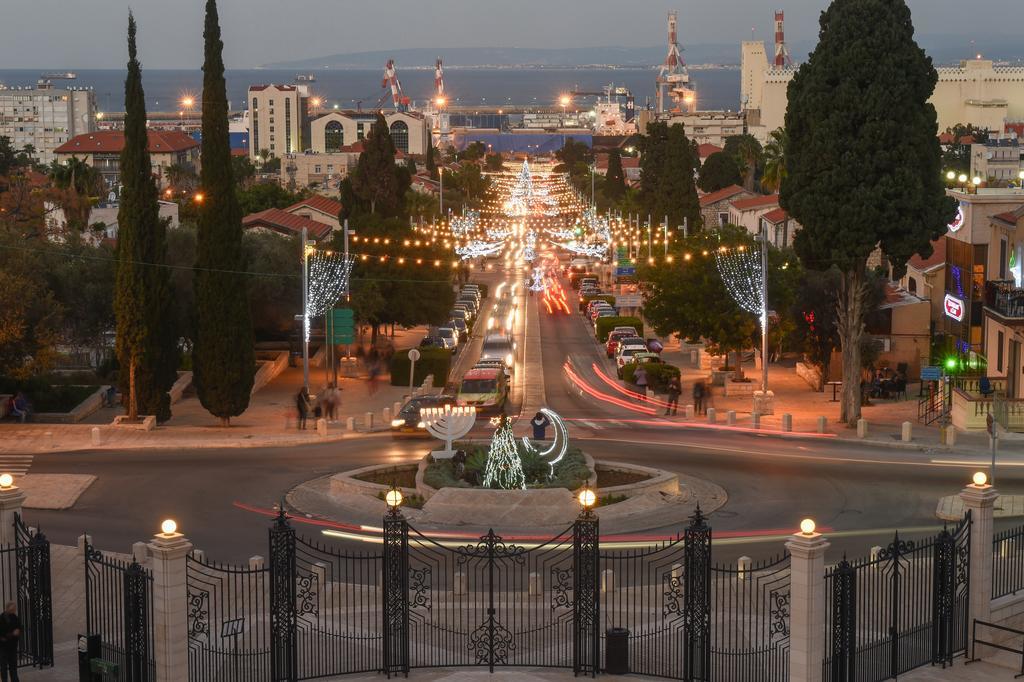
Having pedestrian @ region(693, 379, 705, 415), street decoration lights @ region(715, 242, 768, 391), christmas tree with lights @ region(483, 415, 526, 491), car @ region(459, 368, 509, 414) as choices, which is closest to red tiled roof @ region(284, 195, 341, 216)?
street decoration lights @ region(715, 242, 768, 391)

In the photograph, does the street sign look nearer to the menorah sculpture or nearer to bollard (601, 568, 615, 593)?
the menorah sculpture

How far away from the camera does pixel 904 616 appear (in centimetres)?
2266

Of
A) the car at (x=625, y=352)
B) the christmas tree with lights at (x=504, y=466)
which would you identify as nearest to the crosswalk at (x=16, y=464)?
the christmas tree with lights at (x=504, y=466)

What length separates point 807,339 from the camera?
51.0 meters

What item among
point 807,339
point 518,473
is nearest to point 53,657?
point 518,473

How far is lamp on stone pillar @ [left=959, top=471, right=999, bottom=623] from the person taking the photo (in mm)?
21781

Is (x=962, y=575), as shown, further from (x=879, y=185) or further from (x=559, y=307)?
(x=559, y=307)

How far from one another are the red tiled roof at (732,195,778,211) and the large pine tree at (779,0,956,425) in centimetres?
4922

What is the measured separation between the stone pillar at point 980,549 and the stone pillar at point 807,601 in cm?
354

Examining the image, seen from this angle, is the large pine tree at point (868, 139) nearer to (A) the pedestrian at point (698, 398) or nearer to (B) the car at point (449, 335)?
(A) the pedestrian at point (698, 398)

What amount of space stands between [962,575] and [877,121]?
2118cm

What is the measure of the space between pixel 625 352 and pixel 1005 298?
17243 millimetres

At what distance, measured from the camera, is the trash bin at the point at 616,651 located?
69.2 feet

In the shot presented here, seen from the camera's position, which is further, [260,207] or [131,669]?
[260,207]
